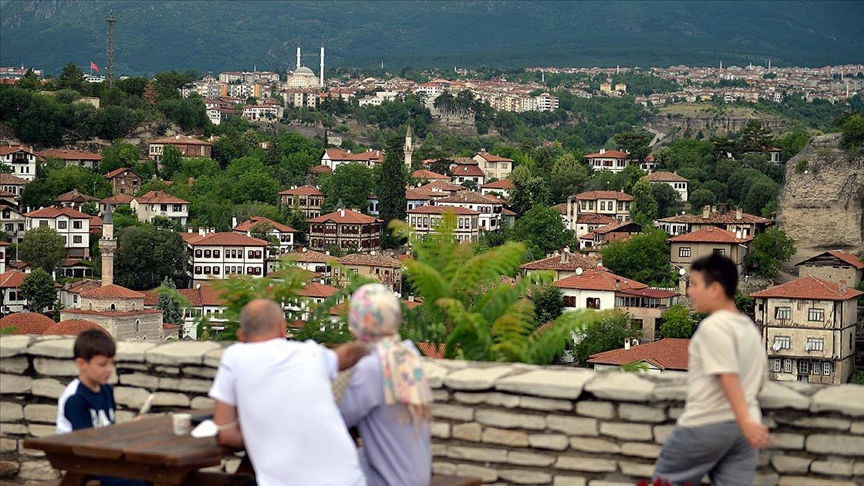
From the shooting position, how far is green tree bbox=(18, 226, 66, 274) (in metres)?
64.4

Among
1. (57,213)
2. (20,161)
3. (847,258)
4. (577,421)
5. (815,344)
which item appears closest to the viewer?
(577,421)

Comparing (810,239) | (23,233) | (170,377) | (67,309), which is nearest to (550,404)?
(170,377)

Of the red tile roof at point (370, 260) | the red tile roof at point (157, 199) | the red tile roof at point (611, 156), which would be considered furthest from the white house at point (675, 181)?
the red tile roof at point (157, 199)

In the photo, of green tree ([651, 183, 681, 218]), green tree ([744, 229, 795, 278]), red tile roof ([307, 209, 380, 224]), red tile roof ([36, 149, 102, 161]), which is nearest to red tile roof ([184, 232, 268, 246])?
red tile roof ([307, 209, 380, 224])

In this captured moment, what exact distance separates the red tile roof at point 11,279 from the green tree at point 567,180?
1453 inches

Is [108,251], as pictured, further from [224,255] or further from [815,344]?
[815,344]

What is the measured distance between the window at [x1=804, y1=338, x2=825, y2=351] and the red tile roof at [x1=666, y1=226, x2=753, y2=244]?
1069 centimetres

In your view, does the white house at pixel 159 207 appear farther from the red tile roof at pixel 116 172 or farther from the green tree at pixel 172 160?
the green tree at pixel 172 160

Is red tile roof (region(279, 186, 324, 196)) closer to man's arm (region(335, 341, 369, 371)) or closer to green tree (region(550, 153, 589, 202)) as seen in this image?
green tree (region(550, 153, 589, 202))

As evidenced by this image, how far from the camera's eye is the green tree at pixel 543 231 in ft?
229

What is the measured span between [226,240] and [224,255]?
2.46ft

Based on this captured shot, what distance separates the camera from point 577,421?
583 centimetres

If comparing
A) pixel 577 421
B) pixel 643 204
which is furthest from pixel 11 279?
pixel 577 421

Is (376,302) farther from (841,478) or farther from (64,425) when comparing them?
(841,478)
